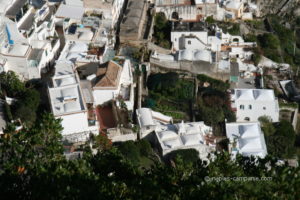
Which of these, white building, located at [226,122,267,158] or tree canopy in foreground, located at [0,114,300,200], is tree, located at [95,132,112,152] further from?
white building, located at [226,122,267,158]

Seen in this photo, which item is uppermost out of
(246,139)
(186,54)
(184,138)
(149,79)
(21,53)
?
(21,53)

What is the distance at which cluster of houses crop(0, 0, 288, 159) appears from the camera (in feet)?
99.1

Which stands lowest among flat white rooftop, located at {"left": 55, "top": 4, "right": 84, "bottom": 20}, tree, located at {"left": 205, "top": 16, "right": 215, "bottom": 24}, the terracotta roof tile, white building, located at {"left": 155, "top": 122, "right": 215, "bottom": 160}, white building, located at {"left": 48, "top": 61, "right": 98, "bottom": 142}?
white building, located at {"left": 155, "top": 122, "right": 215, "bottom": 160}

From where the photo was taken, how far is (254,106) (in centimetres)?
3541

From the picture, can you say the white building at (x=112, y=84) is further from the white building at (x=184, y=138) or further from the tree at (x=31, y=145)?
the tree at (x=31, y=145)

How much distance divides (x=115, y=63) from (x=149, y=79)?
156 inches

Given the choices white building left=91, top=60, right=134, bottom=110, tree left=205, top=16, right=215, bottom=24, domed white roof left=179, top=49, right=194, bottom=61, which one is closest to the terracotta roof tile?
white building left=91, top=60, right=134, bottom=110

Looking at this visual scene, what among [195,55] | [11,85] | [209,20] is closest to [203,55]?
[195,55]

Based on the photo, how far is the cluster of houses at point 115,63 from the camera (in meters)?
30.2

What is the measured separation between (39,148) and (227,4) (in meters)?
30.7

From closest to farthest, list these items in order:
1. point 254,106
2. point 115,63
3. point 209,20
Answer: point 115,63
point 254,106
point 209,20

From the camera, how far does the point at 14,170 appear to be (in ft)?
65.9

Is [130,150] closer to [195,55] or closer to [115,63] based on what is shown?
[115,63]

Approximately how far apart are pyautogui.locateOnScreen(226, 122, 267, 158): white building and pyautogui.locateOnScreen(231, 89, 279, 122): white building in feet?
6.71
